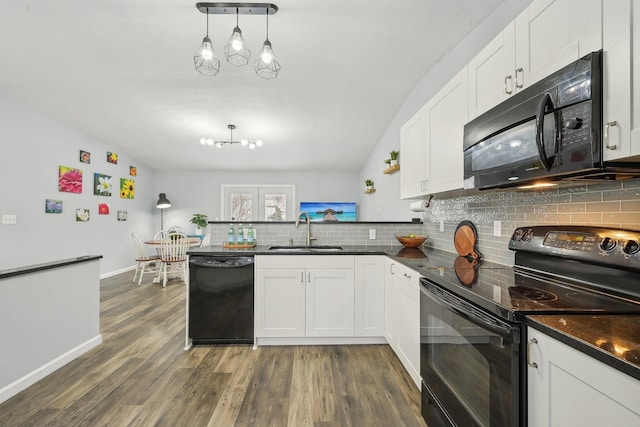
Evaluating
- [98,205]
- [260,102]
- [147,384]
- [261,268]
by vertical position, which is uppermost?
[260,102]

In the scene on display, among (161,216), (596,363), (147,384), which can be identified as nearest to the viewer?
(596,363)

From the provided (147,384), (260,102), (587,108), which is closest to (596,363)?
(587,108)

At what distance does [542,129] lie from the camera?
1020 millimetres

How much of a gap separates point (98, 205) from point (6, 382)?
4079 millimetres

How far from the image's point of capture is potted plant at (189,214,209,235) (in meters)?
6.90

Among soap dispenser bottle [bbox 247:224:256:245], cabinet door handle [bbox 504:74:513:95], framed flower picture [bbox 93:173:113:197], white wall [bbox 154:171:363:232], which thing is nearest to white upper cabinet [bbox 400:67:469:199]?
cabinet door handle [bbox 504:74:513:95]

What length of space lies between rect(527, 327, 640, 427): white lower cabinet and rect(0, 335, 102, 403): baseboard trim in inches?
111

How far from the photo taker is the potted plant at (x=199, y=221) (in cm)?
690

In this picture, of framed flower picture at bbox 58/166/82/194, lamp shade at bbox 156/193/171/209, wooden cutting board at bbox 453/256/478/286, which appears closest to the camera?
wooden cutting board at bbox 453/256/478/286

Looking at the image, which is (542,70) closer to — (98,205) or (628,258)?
(628,258)

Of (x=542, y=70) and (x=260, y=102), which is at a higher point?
(x=260, y=102)

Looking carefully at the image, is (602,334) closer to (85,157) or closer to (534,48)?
(534,48)

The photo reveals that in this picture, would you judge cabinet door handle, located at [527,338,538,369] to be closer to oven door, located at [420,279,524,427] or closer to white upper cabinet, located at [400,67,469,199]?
oven door, located at [420,279,524,427]

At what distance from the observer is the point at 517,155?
1238 millimetres
